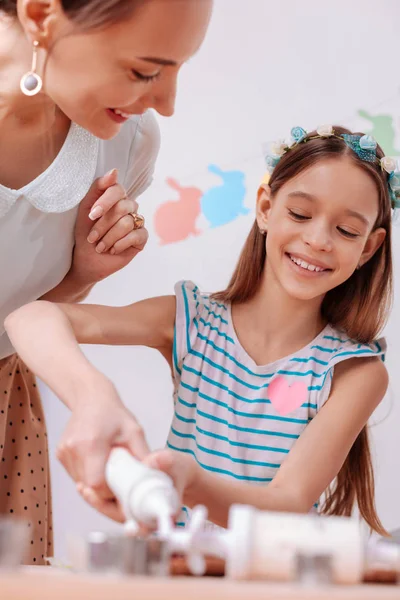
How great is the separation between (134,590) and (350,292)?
88 cm

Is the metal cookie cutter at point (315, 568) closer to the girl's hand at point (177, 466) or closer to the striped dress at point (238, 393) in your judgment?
the girl's hand at point (177, 466)

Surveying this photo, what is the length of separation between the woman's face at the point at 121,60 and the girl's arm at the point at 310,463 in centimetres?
39

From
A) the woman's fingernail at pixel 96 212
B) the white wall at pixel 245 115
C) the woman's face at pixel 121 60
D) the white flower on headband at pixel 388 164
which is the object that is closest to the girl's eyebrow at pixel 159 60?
the woman's face at pixel 121 60

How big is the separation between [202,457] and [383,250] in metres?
0.42

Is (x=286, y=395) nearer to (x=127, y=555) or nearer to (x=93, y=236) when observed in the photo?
(x=93, y=236)

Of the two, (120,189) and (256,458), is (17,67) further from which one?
(256,458)

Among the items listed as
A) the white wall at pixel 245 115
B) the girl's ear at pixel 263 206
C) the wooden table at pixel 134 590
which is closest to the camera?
the wooden table at pixel 134 590

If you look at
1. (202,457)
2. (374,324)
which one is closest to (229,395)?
(202,457)

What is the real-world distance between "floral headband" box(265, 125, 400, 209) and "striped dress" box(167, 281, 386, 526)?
227mm

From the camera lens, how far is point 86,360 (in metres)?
0.83

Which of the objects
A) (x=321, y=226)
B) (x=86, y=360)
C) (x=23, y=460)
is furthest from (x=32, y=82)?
(x=23, y=460)

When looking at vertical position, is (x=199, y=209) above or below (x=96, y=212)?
above

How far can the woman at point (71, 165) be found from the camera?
0.85m

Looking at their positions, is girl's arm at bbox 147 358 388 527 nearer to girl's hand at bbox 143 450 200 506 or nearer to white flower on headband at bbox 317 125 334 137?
girl's hand at bbox 143 450 200 506
